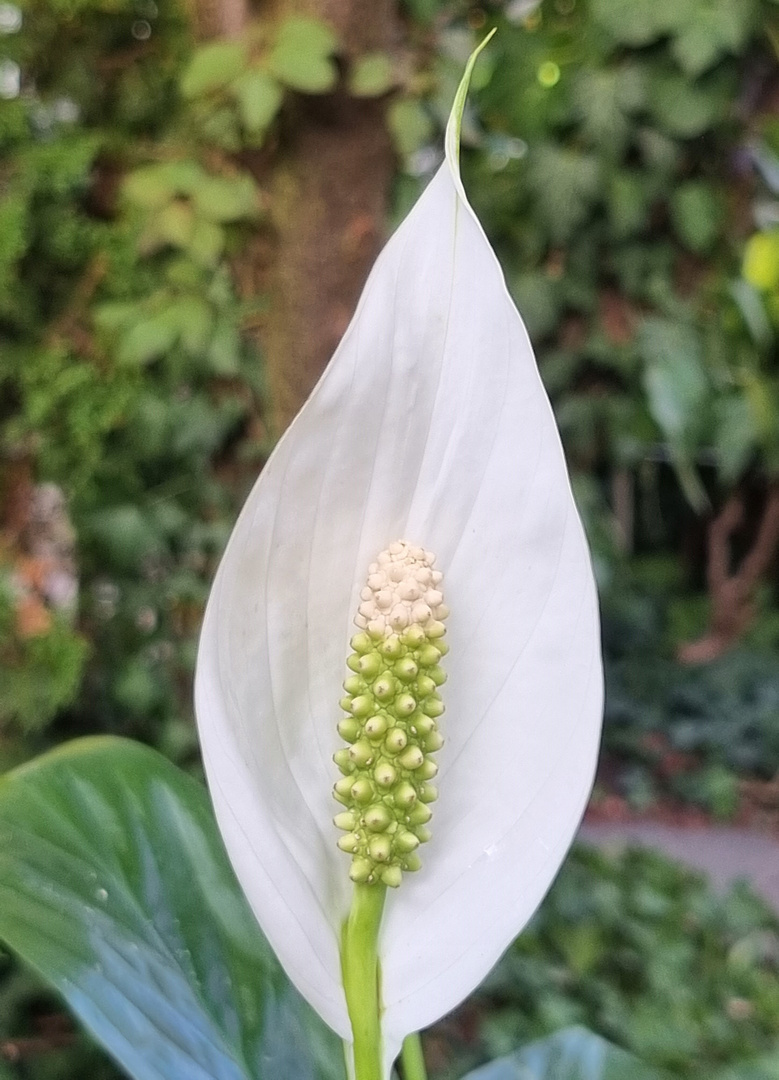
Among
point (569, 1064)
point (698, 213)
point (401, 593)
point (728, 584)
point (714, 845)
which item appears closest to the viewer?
point (401, 593)

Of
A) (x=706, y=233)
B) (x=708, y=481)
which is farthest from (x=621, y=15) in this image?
(x=708, y=481)

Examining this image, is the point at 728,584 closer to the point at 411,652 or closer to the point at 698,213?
the point at 698,213

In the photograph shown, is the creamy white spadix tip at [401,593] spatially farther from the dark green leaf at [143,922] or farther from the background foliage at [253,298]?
the background foliage at [253,298]

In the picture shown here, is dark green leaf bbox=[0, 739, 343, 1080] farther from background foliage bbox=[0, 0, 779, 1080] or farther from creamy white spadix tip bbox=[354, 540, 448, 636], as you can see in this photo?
background foliage bbox=[0, 0, 779, 1080]

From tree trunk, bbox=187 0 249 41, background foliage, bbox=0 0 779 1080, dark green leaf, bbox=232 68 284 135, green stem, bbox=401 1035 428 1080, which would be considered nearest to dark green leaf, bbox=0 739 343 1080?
green stem, bbox=401 1035 428 1080

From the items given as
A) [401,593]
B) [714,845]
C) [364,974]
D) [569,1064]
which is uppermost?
[401,593]

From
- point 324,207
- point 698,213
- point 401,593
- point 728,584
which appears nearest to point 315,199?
point 324,207
